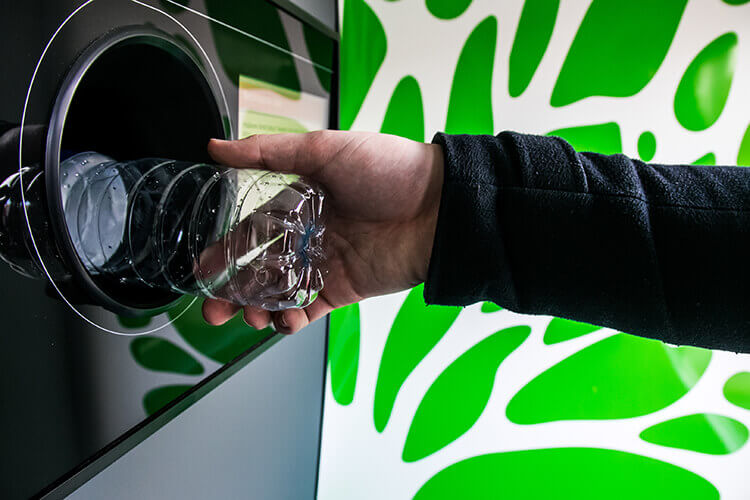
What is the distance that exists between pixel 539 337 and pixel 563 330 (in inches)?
2.8

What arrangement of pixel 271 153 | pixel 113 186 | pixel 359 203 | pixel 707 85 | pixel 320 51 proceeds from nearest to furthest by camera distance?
pixel 113 186, pixel 271 153, pixel 359 203, pixel 320 51, pixel 707 85

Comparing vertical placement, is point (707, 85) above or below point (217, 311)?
above

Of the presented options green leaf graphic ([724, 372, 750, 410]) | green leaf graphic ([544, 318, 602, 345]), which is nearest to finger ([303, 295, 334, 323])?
green leaf graphic ([544, 318, 602, 345])

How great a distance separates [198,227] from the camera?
0.68 meters

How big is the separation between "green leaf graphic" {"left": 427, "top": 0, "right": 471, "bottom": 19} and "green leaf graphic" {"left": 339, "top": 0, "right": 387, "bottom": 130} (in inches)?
5.9

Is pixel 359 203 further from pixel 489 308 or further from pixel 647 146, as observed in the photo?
pixel 647 146

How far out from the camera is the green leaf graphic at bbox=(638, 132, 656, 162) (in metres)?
1.24

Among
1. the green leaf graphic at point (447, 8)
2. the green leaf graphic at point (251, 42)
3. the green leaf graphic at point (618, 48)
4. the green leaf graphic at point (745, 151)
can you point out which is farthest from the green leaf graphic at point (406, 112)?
the green leaf graphic at point (745, 151)

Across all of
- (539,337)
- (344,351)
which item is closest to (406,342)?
(344,351)

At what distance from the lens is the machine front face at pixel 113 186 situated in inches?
16.2

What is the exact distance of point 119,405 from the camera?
559 millimetres

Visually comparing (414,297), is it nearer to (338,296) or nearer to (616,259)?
(338,296)

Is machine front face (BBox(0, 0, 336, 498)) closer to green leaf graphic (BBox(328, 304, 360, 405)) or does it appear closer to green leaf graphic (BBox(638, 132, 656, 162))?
green leaf graphic (BBox(328, 304, 360, 405))

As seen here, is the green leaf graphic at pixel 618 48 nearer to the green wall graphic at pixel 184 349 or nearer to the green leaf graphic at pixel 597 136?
the green leaf graphic at pixel 597 136
